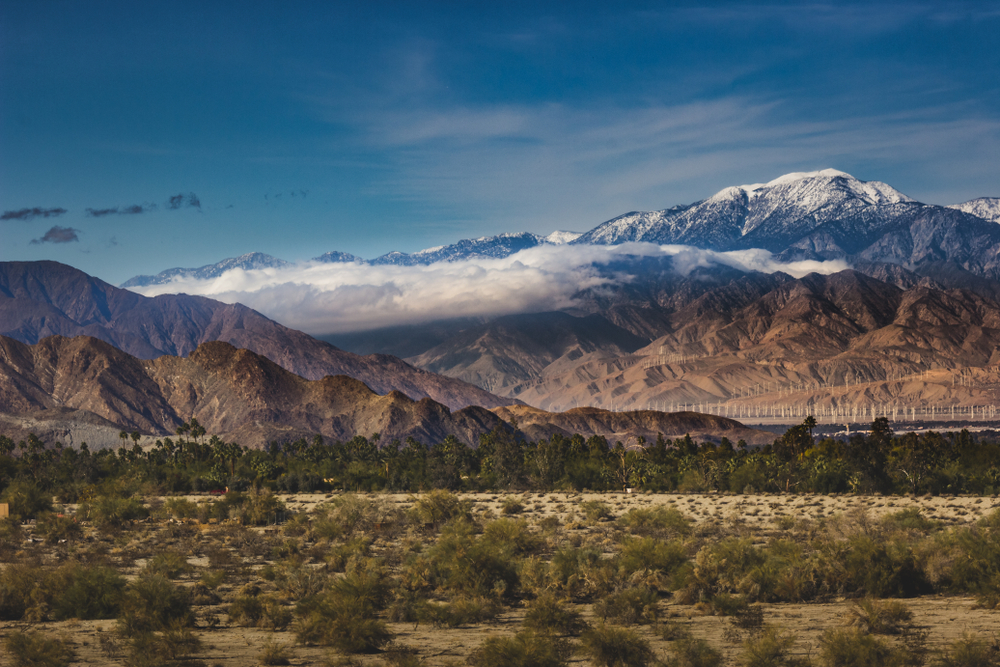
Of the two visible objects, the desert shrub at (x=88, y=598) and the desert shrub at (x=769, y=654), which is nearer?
the desert shrub at (x=769, y=654)

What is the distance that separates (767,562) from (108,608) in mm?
22512

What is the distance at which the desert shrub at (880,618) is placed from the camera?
29.4 m

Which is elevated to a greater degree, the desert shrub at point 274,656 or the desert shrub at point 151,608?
the desert shrub at point 151,608

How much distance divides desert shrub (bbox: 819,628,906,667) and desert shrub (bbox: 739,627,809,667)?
66cm

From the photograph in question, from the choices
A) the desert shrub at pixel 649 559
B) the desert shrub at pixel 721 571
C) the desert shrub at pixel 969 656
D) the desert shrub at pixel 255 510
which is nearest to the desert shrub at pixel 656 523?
the desert shrub at pixel 649 559

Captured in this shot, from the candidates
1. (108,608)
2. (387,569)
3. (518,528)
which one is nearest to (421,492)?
(518,528)

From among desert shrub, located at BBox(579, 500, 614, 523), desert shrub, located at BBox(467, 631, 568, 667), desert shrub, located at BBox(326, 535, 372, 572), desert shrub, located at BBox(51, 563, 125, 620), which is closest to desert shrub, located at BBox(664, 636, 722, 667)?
desert shrub, located at BBox(467, 631, 568, 667)

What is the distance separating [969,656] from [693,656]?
6.58 m

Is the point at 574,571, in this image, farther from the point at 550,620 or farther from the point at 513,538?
the point at 513,538

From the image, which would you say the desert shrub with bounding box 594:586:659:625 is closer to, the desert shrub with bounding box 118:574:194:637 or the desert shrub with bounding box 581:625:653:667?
the desert shrub with bounding box 581:625:653:667

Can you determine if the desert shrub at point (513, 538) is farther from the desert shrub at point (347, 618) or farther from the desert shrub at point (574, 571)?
the desert shrub at point (347, 618)

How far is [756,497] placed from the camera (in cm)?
8438

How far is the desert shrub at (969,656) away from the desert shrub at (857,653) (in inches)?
39.8

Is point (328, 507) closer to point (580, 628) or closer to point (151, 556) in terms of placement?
point (151, 556)
